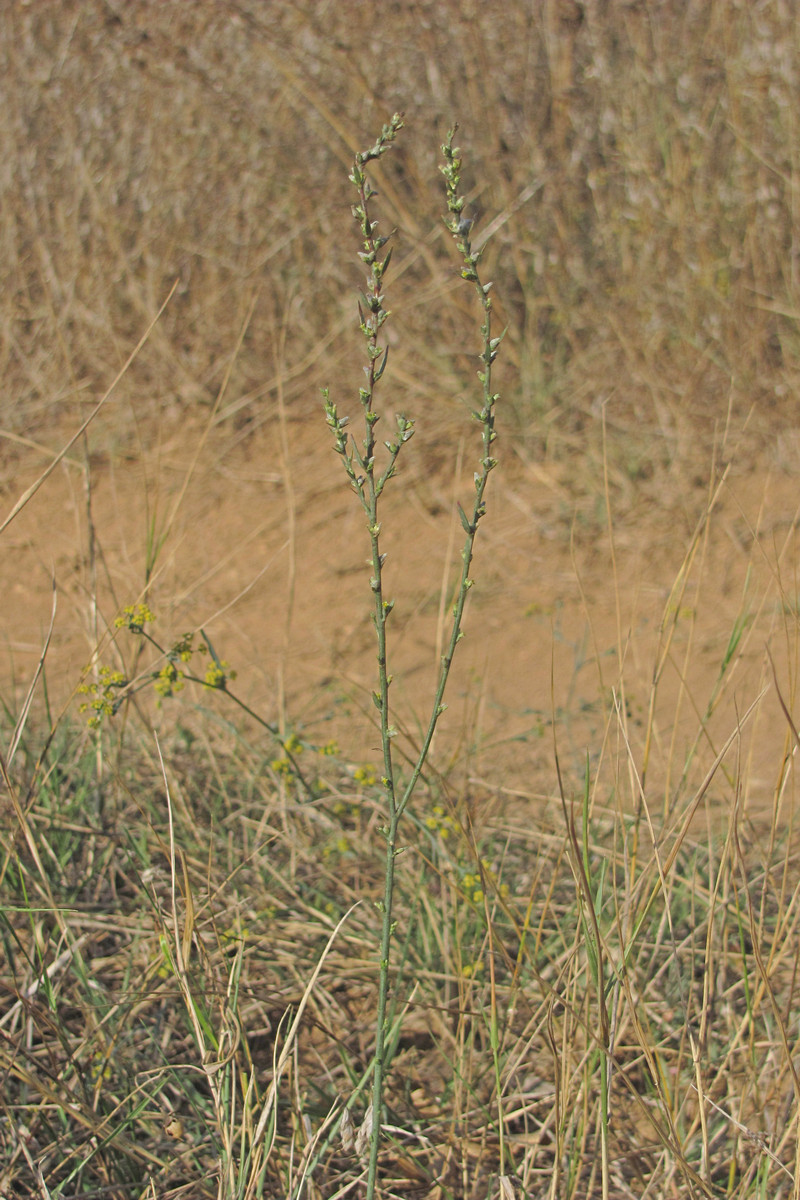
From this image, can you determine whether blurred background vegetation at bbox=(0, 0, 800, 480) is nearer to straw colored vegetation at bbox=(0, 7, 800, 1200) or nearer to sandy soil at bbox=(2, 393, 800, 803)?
straw colored vegetation at bbox=(0, 7, 800, 1200)

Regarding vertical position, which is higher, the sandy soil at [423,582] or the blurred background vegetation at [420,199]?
the blurred background vegetation at [420,199]

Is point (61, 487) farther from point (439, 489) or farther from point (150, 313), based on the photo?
point (439, 489)

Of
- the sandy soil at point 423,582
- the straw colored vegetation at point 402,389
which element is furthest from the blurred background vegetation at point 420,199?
the sandy soil at point 423,582

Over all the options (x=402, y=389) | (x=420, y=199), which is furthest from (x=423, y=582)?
(x=420, y=199)

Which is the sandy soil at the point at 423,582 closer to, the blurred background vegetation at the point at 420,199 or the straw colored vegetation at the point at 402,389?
the straw colored vegetation at the point at 402,389

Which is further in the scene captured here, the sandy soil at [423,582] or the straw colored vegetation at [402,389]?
the sandy soil at [423,582]

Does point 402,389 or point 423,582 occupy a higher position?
point 402,389

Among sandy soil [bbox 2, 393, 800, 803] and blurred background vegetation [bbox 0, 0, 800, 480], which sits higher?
blurred background vegetation [bbox 0, 0, 800, 480]

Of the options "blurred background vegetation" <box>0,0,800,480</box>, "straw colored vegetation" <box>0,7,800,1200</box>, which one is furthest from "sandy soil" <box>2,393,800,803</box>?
"blurred background vegetation" <box>0,0,800,480</box>

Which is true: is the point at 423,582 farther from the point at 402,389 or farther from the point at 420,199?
the point at 420,199

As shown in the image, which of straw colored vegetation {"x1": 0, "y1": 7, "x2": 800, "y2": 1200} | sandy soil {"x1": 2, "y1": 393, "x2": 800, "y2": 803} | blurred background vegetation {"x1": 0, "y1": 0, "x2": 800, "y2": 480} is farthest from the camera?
blurred background vegetation {"x1": 0, "y1": 0, "x2": 800, "y2": 480}

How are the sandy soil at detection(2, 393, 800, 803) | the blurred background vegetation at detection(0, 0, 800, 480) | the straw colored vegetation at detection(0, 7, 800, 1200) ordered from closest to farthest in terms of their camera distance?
the straw colored vegetation at detection(0, 7, 800, 1200), the sandy soil at detection(2, 393, 800, 803), the blurred background vegetation at detection(0, 0, 800, 480)

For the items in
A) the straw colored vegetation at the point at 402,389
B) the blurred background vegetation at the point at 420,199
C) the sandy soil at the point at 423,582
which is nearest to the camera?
the straw colored vegetation at the point at 402,389

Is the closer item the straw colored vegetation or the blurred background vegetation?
the straw colored vegetation
